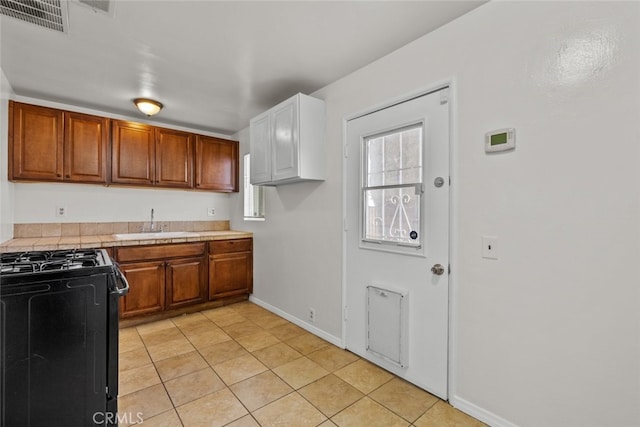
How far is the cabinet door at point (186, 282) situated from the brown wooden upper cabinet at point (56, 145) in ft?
4.14

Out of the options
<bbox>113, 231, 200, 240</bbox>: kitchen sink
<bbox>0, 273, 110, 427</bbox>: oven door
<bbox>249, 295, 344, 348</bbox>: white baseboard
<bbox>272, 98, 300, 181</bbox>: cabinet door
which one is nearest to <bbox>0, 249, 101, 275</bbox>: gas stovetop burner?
<bbox>0, 273, 110, 427</bbox>: oven door

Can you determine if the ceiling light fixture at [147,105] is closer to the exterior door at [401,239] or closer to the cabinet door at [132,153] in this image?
the cabinet door at [132,153]

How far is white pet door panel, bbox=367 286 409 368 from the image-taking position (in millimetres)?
2062

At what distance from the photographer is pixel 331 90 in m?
2.69

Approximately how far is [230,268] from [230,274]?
8 centimetres

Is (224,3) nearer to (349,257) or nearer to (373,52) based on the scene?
(373,52)

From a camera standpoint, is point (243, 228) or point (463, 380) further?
point (243, 228)

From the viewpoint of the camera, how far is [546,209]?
1450 mm

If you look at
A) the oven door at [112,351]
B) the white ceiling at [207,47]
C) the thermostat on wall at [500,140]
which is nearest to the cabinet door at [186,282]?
the white ceiling at [207,47]

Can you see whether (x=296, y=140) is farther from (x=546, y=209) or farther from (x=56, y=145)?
(x=56, y=145)

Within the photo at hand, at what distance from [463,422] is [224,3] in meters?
2.78

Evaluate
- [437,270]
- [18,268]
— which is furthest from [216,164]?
[437,270]

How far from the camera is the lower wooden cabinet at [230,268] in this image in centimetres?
362

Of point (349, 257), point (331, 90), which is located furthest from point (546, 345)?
point (331, 90)
